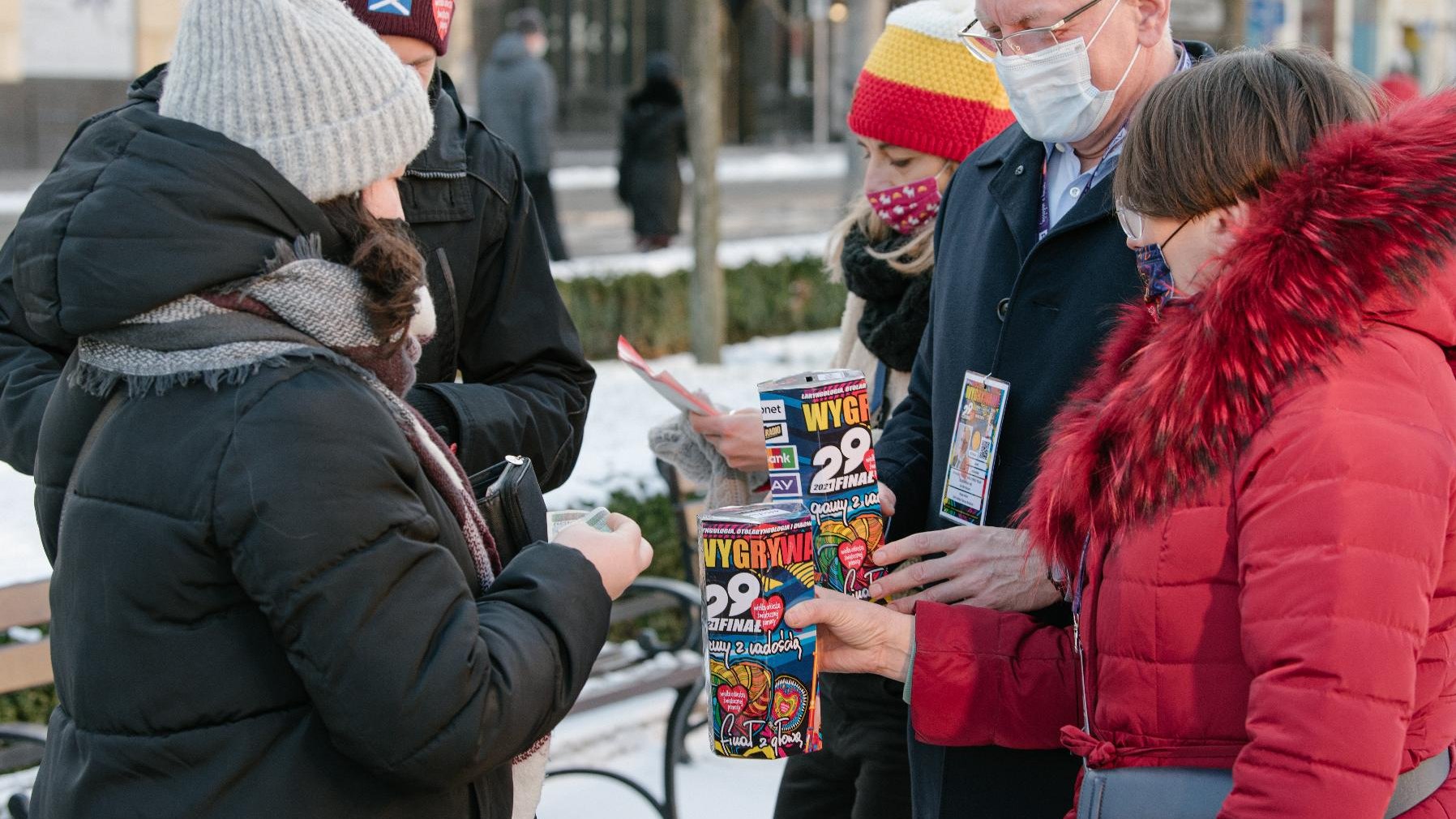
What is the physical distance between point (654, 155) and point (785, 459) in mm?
13553

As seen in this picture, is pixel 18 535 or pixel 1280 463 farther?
pixel 18 535

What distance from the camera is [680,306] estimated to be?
10031 mm

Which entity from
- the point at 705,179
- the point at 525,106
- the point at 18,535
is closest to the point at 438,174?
the point at 18,535

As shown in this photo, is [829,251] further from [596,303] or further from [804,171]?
[804,171]

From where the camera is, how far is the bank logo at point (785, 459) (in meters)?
2.07

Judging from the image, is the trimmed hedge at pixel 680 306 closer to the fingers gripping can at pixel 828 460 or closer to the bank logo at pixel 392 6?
the bank logo at pixel 392 6

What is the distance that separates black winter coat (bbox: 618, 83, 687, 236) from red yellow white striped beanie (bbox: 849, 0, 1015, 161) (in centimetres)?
1242

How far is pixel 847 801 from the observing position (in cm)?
287

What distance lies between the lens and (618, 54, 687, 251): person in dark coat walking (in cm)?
1536

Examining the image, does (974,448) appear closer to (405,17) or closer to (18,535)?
(405,17)

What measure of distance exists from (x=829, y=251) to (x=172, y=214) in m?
2.03

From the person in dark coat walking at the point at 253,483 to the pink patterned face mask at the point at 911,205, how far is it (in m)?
1.49

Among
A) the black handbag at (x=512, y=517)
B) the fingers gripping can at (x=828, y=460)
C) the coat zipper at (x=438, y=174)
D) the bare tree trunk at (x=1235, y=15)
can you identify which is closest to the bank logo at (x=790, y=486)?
the fingers gripping can at (x=828, y=460)

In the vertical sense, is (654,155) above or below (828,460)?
below
